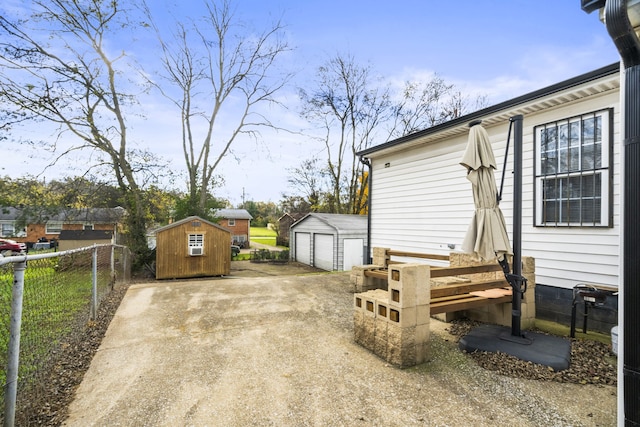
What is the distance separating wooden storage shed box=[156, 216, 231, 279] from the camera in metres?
13.5

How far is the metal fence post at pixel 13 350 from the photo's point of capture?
6.44 ft

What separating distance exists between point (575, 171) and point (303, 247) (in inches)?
649

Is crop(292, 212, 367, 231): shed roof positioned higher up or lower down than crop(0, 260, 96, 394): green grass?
higher up

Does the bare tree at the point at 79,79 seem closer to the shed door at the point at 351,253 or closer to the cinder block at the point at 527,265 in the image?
the shed door at the point at 351,253

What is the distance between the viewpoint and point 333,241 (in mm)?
16391

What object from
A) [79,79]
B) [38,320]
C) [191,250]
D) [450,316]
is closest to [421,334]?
[450,316]

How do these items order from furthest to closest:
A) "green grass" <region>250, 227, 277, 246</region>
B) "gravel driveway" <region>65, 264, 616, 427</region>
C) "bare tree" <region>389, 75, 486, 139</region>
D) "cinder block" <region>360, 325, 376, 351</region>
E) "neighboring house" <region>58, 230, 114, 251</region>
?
"green grass" <region>250, 227, 277, 246</region>
"bare tree" <region>389, 75, 486, 139</region>
"neighboring house" <region>58, 230, 114, 251</region>
"cinder block" <region>360, 325, 376, 351</region>
"gravel driveway" <region>65, 264, 616, 427</region>

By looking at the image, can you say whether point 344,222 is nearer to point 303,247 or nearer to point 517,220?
point 303,247

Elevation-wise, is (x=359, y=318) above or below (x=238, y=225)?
above

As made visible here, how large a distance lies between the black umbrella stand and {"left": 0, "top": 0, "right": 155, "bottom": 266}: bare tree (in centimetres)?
1542

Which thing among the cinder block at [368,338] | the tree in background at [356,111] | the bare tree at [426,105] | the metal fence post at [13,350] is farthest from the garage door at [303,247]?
the metal fence post at [13,350]

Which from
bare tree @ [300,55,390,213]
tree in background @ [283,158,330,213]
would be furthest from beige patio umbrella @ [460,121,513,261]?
tree in background @ [283,158,330,213]

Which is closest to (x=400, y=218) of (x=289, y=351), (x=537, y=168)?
(x=537, y=168)

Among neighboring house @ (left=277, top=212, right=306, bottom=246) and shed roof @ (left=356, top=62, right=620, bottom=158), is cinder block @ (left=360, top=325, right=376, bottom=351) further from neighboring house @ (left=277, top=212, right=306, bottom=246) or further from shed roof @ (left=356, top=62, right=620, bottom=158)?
neighboring house @ (left=277, top=212, right=306, bottom=246)
